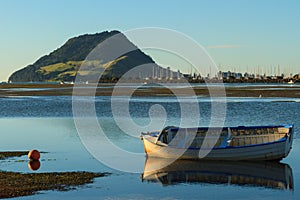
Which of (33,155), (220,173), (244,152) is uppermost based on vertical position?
(33,155)

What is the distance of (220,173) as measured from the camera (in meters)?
23.4

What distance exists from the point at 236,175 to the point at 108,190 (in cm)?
643

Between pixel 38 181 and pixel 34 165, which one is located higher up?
pixel 34 165

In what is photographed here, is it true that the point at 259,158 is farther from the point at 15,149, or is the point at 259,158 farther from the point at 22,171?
the point at 15,149

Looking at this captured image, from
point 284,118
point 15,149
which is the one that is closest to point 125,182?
point 15,149

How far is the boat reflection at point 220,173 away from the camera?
2156cm

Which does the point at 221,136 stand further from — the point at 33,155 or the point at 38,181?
the point at 38,181

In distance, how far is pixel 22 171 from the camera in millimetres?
23344

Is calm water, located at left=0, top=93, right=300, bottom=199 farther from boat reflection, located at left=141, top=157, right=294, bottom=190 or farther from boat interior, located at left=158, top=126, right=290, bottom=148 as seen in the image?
boat interior, located at left=158, top=126, right=290, bottom=148

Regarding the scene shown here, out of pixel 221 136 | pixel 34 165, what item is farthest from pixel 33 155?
pixel 221 136

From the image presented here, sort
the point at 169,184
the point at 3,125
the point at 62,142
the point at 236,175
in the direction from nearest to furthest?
the point at 169,184
the point at 236,175
the point at 62,142
the point at 3,125

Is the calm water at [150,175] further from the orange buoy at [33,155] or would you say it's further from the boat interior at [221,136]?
the boat interior at [221,136]

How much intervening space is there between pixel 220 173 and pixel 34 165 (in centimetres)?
921

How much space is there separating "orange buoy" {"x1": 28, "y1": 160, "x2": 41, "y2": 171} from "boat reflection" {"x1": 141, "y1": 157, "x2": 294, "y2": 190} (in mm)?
5324
